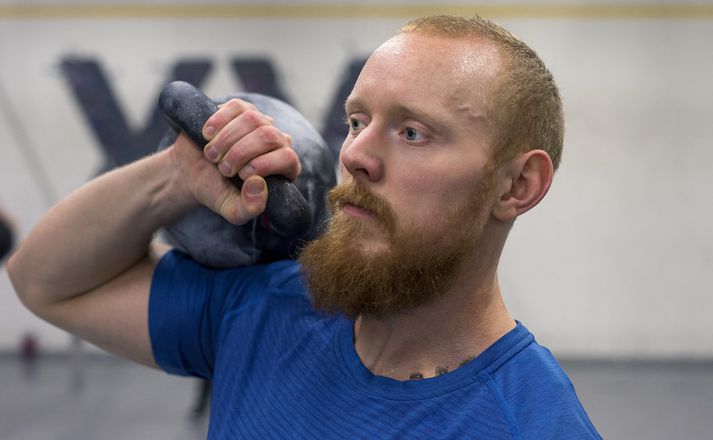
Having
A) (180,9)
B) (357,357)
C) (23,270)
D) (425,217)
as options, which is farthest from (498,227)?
(180,9)

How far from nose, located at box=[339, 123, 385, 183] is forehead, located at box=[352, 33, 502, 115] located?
6 centimetres

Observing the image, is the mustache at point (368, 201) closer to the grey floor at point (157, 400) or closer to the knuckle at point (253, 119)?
the knuckle at point (253, 119)

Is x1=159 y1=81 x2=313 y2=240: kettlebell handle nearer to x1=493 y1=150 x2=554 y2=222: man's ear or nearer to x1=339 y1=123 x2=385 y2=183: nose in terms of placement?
x1=339 y1=123 x2=385 y2=183: nose

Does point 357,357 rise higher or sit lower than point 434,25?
lower

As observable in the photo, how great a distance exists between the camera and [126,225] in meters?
1.19

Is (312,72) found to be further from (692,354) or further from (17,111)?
(692,354)

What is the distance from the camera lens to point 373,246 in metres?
1.02

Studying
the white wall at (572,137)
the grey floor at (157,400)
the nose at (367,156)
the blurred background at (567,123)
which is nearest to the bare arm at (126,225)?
the nose at (367,156)

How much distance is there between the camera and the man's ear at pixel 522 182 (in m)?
1.04

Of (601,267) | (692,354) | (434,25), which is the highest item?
(434,25)

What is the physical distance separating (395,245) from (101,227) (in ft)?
1.56

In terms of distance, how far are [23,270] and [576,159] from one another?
4080 mm

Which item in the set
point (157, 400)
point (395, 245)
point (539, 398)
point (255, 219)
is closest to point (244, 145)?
point (255, 219)

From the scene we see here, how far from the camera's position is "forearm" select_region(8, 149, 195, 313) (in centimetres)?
118
